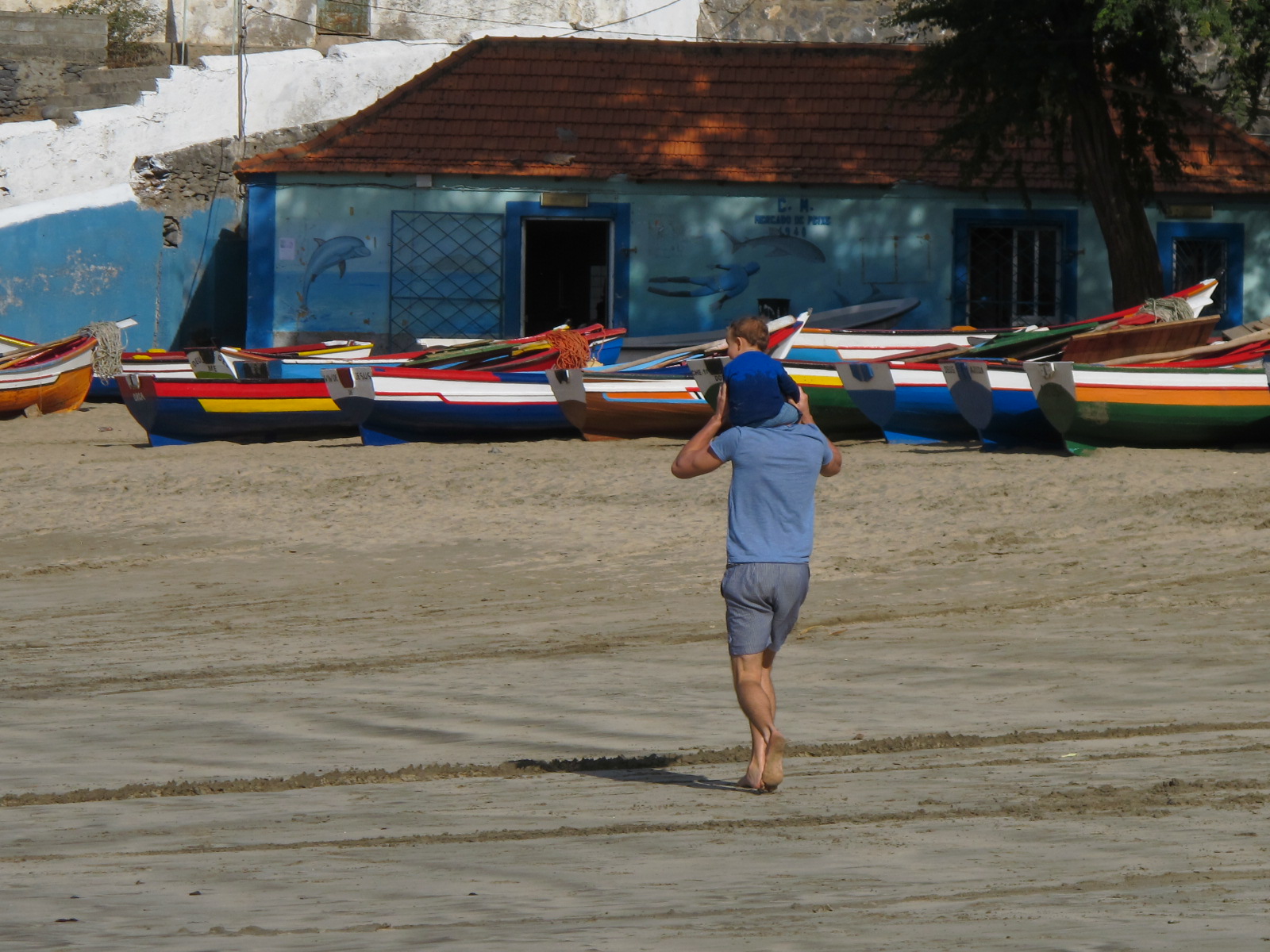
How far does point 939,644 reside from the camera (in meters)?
8.34

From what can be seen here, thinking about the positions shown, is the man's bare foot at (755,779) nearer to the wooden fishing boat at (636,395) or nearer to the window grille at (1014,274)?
the wooden fishing boat at (636,395)

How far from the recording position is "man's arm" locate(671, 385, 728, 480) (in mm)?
5570

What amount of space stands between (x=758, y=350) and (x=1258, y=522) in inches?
264

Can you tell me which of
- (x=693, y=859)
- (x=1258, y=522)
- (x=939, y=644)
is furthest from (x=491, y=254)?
(x=693, y=859)

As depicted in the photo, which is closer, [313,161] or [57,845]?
[57,845]

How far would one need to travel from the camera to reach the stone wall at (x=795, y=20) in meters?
28.2

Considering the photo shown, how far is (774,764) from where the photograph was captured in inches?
219

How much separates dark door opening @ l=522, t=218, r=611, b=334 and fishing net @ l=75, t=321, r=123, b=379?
19.3 feet

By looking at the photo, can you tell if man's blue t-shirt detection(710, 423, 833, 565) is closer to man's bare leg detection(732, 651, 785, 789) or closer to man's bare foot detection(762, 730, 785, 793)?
man's bare leg detection(732, 651, 785, 789)

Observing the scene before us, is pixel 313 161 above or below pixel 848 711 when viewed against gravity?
above

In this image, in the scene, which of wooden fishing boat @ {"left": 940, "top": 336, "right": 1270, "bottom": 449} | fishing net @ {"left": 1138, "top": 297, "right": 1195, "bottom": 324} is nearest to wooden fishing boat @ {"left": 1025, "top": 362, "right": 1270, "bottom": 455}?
wooden fishing boat @ {"left": 940, "top": 336, "right": 1270, "bottom": 449}

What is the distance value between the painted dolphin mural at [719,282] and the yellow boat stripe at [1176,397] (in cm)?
857

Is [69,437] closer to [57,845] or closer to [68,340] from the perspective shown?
[68,340]

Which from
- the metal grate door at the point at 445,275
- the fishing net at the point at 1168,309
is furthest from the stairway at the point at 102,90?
the fishing net at the point at 1168,309
